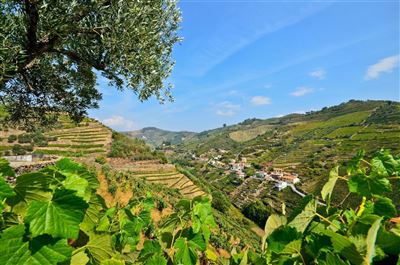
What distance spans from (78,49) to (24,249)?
9570 mm

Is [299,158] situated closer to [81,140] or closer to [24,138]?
[81,140]

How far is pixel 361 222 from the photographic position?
47.2 inches

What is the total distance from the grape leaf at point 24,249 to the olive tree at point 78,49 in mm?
7457

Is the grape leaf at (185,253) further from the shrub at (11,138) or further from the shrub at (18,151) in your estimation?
the shrub at (11,138)

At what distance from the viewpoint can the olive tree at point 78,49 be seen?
7.70 metres

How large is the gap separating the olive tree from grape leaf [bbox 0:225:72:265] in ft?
24.5

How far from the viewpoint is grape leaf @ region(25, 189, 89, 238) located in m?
1.00

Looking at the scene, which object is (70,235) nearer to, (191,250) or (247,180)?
(191,250)

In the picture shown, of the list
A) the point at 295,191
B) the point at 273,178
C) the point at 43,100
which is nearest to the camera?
the point at 43,100

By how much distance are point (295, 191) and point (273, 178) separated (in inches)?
731

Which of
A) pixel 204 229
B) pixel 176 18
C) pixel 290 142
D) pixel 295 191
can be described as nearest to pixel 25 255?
pixel 204 229

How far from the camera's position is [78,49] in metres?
9.47

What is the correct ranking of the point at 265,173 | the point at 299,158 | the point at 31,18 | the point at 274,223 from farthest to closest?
the point at 299,158 < the point at 265,173 < the point at 31,18 < the point at 274,223

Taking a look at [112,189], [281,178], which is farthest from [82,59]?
[281,178]
